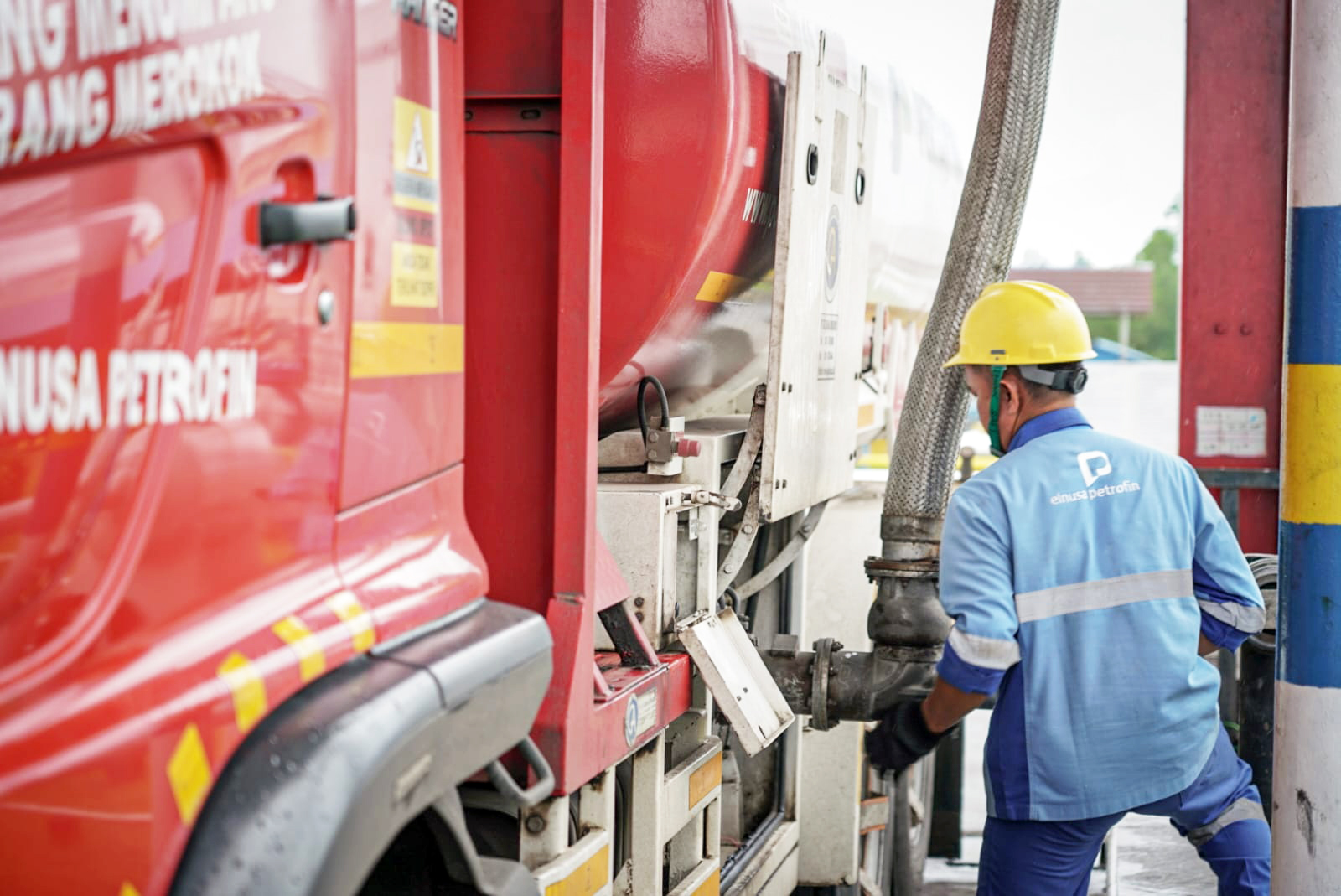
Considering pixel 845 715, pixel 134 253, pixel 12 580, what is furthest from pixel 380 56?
pixel 845 715

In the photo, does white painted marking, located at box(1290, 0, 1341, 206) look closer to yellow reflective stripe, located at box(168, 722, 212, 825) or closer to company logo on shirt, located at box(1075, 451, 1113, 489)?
company logo on shirt, located at box(1075, 451, 1113, 489)

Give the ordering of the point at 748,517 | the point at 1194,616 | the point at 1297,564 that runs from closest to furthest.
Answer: the point at 1297,564 < the point at 1194,616 < the point at 748,517

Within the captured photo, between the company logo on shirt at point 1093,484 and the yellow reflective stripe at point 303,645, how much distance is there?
1.64 m

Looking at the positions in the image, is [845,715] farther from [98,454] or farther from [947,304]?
[98,454]

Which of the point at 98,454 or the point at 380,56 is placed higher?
the point at 380,56

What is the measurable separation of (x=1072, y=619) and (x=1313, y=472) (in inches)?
29.2

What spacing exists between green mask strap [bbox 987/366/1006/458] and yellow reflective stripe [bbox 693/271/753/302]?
64 centimetres

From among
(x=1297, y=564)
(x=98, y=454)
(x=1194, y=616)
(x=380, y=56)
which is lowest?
(x=1194, y=616)

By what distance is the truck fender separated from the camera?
A: 1.40 m

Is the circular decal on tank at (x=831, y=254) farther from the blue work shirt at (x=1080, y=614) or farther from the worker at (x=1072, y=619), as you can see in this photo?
the blue work shirt at (x=1080, y=614)

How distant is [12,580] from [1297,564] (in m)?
1.76

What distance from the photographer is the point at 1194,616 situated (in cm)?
279

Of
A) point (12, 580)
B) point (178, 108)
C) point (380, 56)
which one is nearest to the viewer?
point (12, 580)

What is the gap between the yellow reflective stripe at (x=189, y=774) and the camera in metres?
1.36
